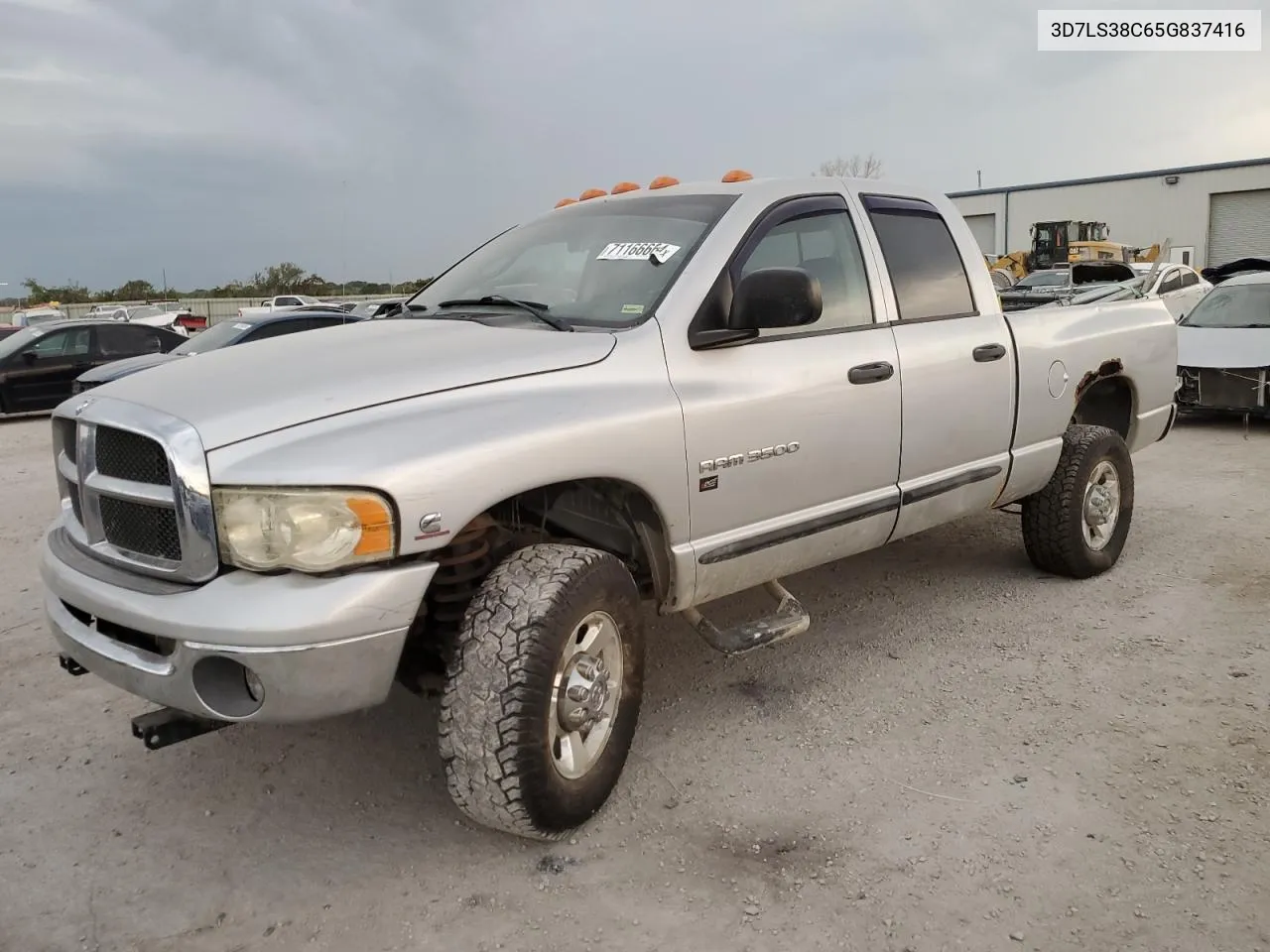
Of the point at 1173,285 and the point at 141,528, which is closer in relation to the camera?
the point at 141,528

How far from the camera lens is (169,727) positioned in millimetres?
2783

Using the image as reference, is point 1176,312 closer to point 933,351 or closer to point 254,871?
point 933,351

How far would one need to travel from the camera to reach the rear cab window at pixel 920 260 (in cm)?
411

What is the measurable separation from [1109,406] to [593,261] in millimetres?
3508

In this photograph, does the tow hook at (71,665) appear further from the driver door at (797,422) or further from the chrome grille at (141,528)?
the driver door at (797,422)

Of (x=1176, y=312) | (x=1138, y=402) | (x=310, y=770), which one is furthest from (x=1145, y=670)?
(x=1176, y=312)

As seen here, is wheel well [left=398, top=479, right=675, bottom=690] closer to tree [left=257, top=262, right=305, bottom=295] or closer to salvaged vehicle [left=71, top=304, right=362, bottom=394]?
salvaged vehicle [left=71, top=304, right=362, bottom=394]

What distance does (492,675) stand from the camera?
2652 mm

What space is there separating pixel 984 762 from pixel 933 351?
1.63m

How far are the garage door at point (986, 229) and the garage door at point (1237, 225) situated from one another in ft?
28.1

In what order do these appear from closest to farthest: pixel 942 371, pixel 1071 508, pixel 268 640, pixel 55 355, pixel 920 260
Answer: pixel 268 640, pixel 942 371, pixel 920 260, pixel 1071 508, pixel 55 355

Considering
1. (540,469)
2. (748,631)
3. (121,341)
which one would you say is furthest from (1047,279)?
(540,469)

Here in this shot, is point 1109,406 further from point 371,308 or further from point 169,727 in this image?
point 371,308

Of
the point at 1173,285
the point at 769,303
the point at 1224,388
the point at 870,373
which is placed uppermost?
the point at 769,303
